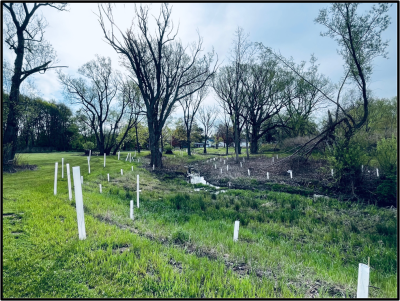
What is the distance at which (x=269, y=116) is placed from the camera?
3731 cm

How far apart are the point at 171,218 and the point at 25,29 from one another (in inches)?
781

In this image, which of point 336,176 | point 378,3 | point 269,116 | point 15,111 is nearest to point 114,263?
point 336,176

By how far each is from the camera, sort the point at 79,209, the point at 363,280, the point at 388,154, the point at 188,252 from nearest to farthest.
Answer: the point at 363,280 → the point at 188,252 → the point at 79,209 → the point at 388,154

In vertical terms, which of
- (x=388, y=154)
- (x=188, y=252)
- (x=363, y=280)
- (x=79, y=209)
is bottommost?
(x=188, y=252)

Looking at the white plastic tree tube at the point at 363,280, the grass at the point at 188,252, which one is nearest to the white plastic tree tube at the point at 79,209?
the grass at the point at 188,252

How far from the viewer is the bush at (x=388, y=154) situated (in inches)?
344

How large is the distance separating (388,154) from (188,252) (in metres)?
10.4

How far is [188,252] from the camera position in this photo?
4.35m

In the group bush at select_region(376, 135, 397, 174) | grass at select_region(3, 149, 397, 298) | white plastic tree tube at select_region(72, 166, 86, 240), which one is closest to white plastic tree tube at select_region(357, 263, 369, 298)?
grass at select_region(3, 149, 397, 298)

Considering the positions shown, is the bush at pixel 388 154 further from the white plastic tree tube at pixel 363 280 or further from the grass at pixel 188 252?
the white plastic tree tube at pixel 363 280

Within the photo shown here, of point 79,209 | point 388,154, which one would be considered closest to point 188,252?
point 79,209

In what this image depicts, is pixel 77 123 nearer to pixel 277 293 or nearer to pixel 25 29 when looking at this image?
pixel 25 29

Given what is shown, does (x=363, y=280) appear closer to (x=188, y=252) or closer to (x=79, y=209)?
(x=188, y=252)

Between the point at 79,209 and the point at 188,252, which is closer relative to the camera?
the point at 188,252
